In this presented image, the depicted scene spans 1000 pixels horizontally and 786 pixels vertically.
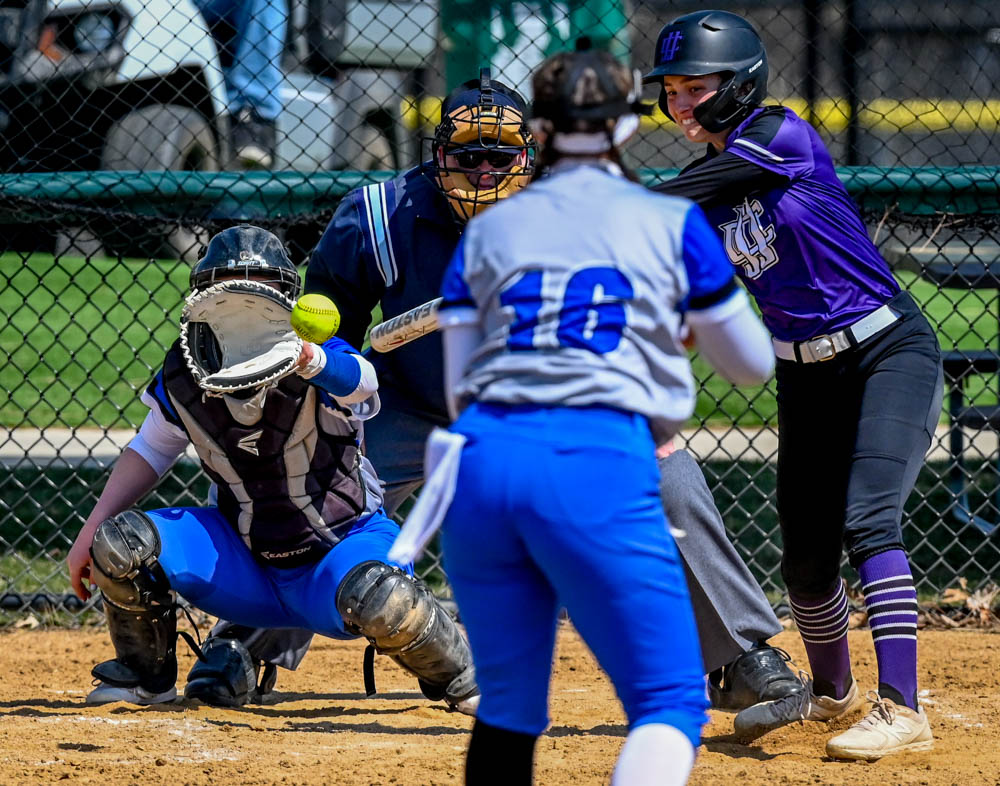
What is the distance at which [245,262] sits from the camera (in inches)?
136

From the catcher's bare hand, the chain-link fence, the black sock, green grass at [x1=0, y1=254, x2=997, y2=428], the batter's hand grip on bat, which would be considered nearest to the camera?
the black sock

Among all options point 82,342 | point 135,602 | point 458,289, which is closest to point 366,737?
point 135,602

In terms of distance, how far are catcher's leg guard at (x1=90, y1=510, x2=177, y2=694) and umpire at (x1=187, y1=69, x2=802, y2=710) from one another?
158 millimetres

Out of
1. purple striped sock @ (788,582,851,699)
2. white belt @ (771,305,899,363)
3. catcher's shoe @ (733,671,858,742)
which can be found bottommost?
catcher's shoe @ (733,671,858,742)

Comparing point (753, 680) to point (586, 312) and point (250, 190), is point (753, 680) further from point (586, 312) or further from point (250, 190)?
point (250, 190)

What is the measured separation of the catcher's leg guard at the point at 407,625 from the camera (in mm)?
3299

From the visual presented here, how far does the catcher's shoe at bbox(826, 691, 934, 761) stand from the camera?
3.08 m

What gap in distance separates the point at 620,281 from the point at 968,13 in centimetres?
1312

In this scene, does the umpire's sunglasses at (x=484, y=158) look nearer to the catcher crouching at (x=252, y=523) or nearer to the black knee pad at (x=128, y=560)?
the catcher crouching at (x=252, y=523)

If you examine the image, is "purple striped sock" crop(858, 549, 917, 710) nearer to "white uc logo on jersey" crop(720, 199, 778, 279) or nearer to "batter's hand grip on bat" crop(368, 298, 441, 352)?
"white uc logo on jersey" crop(720, 199, 778, 279)

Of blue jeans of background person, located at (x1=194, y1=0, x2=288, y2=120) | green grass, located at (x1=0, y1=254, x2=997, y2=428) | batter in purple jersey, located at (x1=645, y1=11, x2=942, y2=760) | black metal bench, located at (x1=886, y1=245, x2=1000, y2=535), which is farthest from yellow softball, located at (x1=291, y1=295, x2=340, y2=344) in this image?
blue jeans of background person, located at (x1=194, y1=0, x2=288, y2=120)

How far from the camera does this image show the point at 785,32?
49.0 ft

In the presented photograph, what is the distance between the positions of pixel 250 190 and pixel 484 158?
4.79ft

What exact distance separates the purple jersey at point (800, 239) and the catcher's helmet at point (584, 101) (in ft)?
3.52
